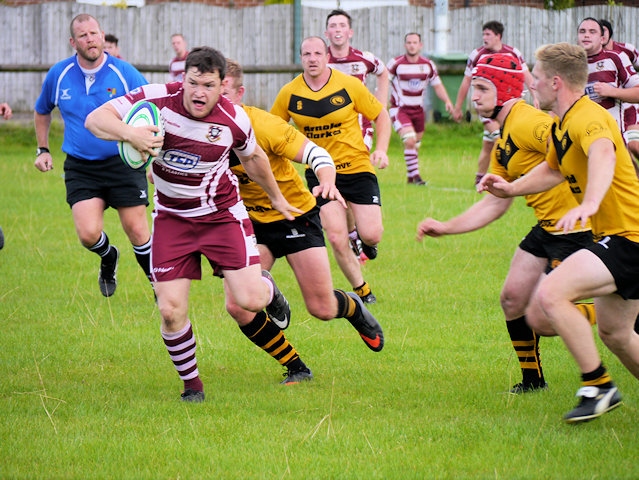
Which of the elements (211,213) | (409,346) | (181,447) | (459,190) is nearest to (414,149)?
(459,190)

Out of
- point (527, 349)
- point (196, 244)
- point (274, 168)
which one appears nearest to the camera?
point (196, 244)

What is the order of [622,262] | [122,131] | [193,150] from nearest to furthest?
1. [622,262]
2. [122,131]
3. [193,150]

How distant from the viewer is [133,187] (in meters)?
9.41

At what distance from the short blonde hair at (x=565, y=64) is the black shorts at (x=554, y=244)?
117cm

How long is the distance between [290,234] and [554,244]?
1.83 meters

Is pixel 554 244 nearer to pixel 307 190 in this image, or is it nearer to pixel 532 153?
pixel 532 153

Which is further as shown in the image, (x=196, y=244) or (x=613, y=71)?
(x=613, y=71)

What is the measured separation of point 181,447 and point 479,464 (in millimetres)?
1531

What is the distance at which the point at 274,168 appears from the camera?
760 centimetres

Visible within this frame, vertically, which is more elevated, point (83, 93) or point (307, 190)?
point (83, 93)

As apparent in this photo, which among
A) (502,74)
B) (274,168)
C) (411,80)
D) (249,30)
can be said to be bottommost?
(274,168)

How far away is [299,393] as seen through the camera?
6.78 metres

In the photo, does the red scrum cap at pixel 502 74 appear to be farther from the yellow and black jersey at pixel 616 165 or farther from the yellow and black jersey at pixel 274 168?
the yellow and black jersey at pixel 274 168

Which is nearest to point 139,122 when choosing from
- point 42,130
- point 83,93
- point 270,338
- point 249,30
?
point 270,338
